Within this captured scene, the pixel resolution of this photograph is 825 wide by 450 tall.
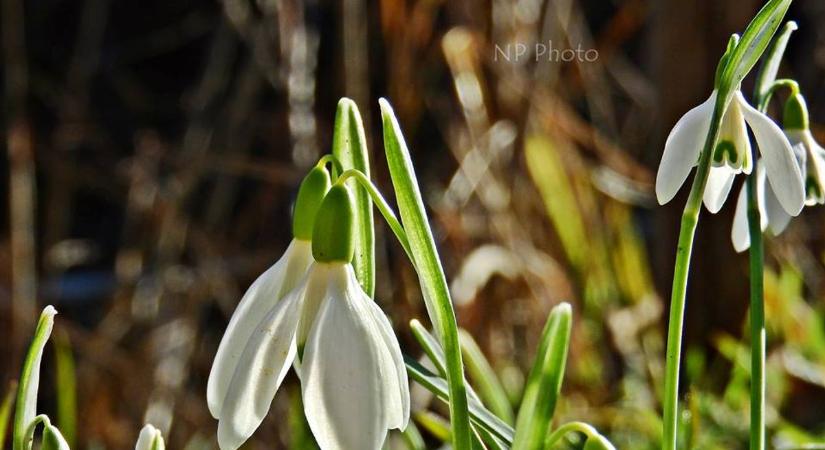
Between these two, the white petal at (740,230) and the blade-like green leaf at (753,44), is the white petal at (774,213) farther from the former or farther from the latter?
the blade-like green leaf at (753,44)

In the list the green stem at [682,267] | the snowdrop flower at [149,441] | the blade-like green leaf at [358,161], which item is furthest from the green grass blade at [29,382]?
the green stem at [682,267]

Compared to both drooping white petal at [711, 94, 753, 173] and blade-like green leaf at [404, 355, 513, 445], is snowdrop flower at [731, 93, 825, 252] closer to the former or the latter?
drooping white petal at [711, 94, 753, 173]

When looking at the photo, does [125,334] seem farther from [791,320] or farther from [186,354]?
[791,320]

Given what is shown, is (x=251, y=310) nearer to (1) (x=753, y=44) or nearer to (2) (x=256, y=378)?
(2) (x=256, y=378)

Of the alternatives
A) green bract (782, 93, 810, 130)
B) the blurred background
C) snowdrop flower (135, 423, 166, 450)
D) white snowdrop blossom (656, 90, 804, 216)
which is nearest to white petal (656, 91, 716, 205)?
white snowdrop blossom (656, 90, 804, 216)

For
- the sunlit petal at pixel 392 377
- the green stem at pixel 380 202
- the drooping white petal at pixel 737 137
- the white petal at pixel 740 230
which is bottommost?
the sunlit petal at pixel 392 377

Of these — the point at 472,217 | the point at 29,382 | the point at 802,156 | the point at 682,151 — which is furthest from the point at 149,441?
the point at 472,217

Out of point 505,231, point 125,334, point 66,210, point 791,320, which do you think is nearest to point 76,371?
point 125,334
